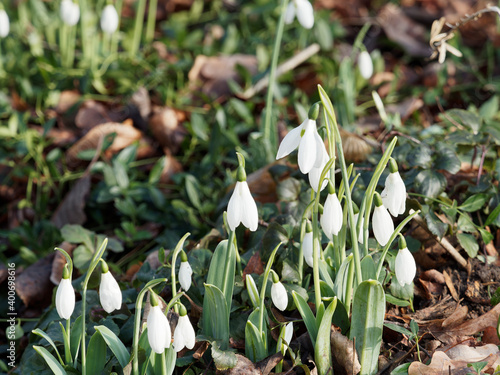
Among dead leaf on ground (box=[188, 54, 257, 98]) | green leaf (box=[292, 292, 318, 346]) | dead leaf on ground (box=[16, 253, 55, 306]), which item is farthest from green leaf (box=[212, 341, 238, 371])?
dead leaf on ground (box=[188, 54, 257, 98])

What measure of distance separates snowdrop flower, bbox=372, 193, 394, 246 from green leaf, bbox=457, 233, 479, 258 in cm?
45

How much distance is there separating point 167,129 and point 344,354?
1711 millimetres

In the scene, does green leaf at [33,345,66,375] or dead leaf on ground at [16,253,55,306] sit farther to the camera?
dead leaf on ground at [16,253,55,306]

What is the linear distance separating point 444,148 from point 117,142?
160cm

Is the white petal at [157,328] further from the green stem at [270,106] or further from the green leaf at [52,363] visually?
the green stem at [270,106]

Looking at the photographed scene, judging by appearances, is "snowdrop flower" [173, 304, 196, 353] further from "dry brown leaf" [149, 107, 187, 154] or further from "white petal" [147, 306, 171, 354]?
"dry brown leaf" [149, 107, 187, 154]

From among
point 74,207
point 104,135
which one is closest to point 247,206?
point 74,207

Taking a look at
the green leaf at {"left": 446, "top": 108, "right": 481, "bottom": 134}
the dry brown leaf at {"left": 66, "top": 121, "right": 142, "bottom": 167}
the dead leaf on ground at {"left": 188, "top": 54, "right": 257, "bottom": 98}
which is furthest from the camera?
the dead leaf on ground at {"left": 188, "top": 54, "right": 257, "bottom": 98}

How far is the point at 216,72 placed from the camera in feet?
10.3

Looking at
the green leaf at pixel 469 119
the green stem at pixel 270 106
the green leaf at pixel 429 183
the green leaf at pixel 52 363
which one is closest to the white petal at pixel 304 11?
the green stem at pixel 270 106

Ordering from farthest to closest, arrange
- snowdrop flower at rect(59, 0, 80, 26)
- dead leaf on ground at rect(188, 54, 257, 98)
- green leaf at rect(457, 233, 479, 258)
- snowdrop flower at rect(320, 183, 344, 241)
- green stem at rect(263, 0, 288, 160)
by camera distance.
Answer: dead leaf on ground at rect(188, 54, 257, 98)
snowdrop flower at rect(59, 0, 80, 26)
green stem at rect(263, 0, 288, 160)
green leaf at rect(457, 233, 479, 258)
snowdrop flower at rect(320, 183, 344, 241)

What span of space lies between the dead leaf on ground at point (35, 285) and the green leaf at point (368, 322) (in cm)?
118

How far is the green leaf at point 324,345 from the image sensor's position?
1260 millimetres

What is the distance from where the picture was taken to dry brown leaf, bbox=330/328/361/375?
1325 mm
